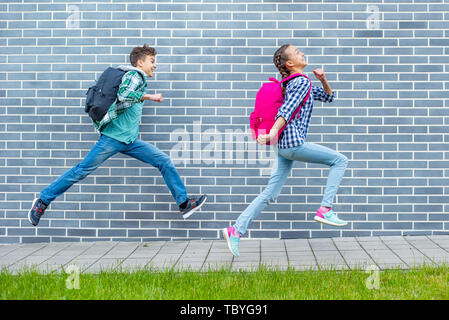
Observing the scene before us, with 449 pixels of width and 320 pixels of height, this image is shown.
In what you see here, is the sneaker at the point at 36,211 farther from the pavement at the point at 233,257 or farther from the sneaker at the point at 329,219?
the sneaker at the point at 329,219

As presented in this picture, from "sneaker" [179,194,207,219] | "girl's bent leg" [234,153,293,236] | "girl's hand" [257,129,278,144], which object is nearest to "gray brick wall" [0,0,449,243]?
"sneaker" [179,194,207,219]

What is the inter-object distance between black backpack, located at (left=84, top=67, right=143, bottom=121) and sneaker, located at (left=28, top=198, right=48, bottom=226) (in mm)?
1032

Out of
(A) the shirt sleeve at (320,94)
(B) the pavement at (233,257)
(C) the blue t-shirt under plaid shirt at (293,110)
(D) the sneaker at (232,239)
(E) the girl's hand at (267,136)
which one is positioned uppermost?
(A) the shirt sleeve at (320,94)

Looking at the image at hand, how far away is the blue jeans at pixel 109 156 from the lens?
520cm

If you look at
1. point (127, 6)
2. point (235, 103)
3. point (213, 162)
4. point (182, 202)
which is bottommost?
point (182, 202)

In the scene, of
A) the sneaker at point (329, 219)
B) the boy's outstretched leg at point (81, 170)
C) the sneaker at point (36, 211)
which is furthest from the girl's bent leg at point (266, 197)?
the sneaker at point (36, 211)

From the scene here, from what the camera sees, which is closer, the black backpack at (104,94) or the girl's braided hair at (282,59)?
the girl's braided hair at (282,59)

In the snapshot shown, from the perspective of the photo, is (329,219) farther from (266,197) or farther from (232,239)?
(232,239)

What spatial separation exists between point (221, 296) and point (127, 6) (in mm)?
3606

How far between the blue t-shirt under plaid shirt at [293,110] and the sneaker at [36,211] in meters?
2.47

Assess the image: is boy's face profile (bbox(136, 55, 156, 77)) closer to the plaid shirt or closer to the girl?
the plaid shirt

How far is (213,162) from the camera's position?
5.71m
